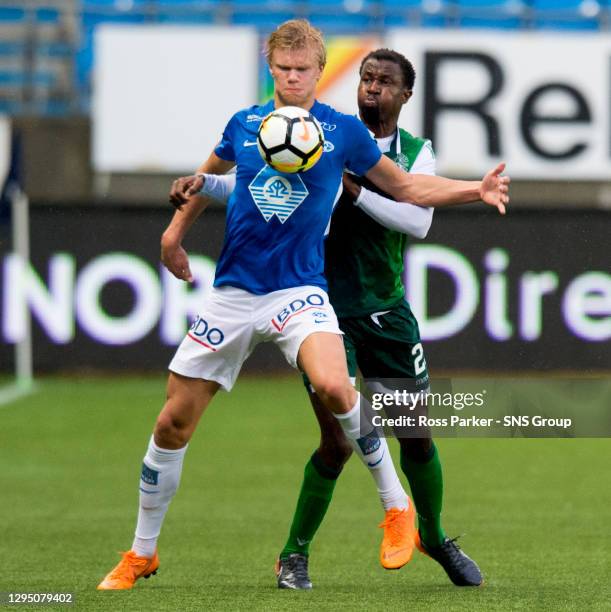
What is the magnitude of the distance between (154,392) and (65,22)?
5.98m

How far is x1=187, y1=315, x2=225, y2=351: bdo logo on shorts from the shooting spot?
5.50 metres

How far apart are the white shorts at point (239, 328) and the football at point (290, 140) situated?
1.57 ft

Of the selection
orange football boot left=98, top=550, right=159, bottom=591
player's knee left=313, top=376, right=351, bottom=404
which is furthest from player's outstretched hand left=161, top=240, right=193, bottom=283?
orange football boot left=98, top=550, right=159, bottom=591

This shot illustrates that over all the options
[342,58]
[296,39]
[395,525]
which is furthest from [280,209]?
[342,58]

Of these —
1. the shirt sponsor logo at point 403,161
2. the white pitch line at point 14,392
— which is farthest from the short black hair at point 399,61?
the white pitch line at point 14,392

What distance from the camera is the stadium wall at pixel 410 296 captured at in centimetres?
1505

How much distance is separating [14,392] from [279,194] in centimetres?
949

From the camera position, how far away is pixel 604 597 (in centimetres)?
541

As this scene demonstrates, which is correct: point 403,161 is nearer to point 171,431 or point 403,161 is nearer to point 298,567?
point 171,431

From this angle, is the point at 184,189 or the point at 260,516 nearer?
the point at 184,189

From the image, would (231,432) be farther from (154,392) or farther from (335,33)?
(335,33)

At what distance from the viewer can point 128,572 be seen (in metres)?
5.64

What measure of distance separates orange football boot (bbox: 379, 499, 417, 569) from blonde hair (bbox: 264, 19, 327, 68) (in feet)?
5.70

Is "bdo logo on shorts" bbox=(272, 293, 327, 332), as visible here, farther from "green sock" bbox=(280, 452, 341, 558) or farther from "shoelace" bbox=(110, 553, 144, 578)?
"shoelace" bbox=(110, 553, 144, 578)
